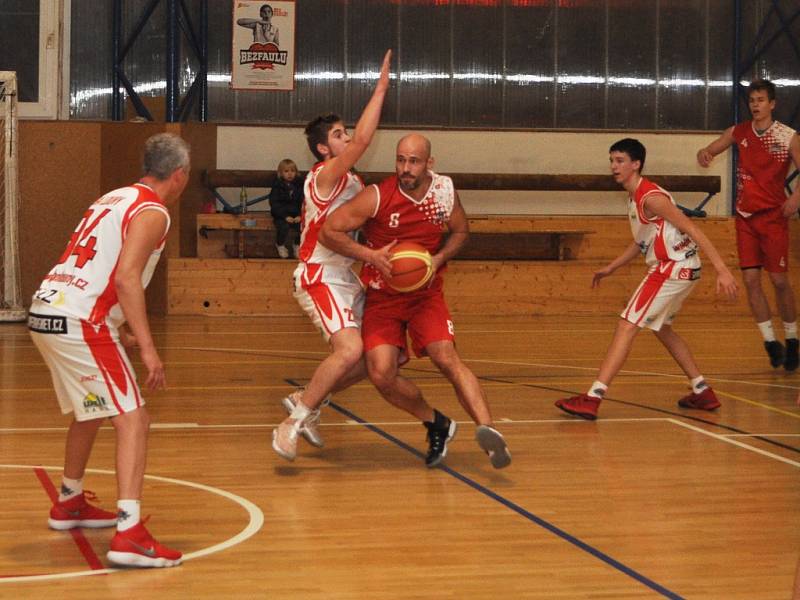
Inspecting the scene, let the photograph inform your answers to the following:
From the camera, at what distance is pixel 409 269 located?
18.7 feet

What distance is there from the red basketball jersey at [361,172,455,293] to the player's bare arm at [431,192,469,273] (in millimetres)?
42

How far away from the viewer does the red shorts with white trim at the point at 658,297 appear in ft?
24.1

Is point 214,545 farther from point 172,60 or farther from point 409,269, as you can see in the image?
point 172,60

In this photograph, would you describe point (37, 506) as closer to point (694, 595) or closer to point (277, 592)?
point (277, 592)

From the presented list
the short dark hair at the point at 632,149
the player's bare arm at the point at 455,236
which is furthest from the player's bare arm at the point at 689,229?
the player's bare arm at the point at 455,236

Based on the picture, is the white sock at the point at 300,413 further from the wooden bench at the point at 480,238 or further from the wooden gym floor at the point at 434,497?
the wooden bench at the point at 480,238

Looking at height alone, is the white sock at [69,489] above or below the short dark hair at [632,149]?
below

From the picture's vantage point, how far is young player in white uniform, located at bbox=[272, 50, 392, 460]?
5711 mm

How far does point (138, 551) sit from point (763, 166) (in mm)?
6990

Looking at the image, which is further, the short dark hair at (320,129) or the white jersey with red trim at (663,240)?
the white jersey with red trim at (663,240)

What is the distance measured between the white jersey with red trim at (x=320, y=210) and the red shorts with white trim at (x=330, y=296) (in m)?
0.04

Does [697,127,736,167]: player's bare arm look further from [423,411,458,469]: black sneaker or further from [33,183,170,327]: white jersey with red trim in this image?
[33,183,170,327]: white jersey with red trim

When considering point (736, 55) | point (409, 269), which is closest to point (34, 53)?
point (736, 55)

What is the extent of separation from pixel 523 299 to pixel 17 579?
432 inches
